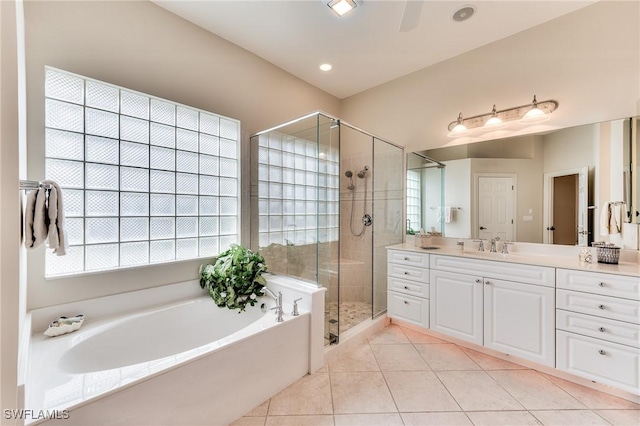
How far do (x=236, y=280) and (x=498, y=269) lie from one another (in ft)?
7.20

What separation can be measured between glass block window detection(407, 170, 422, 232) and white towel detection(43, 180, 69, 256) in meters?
3.00

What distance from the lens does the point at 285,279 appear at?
2320 mm

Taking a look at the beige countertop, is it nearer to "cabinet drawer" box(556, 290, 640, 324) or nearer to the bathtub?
"cabinet drawer" box(556, 290, 640, 324)

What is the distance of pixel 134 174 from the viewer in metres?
1.98

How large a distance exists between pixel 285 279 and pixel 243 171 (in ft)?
4.02

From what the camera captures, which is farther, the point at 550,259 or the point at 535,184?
the point at 535,184

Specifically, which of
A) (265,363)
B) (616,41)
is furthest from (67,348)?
(616,41)

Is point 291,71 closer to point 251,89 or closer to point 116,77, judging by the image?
point 251,89

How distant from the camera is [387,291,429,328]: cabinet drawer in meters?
2.48

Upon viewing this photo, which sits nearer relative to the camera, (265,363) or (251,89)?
(265,363)

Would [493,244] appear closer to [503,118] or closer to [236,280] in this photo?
[503,118]

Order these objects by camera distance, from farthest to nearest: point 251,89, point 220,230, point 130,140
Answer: point 251,89 < point 220,230 < point 130,140

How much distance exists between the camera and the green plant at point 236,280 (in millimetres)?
2125

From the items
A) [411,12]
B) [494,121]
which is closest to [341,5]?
[411,12]
